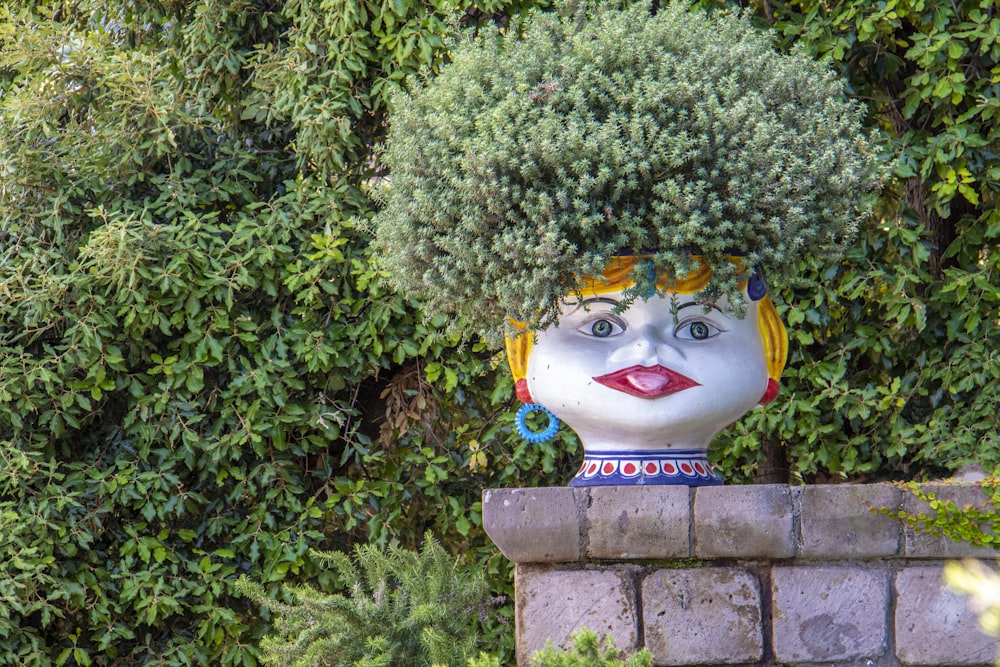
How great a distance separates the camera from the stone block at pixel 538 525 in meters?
2.64

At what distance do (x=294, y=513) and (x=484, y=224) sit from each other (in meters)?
1.97

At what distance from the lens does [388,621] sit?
10.1 ft

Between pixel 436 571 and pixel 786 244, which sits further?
pixel 436 571

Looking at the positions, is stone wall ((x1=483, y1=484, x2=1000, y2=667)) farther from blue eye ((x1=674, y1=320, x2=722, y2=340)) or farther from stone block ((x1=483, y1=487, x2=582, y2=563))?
blue eye ((x1=674, y1=320, x2=722, y2=340))

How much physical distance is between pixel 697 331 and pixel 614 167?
48 cm

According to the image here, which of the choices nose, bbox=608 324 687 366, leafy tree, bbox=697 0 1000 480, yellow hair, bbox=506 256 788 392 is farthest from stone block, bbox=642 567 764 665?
leafy tree, bbox=697 0 1000 480

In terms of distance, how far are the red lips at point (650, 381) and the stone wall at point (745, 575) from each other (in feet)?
0.75

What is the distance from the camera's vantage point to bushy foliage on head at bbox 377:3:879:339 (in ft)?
8.36

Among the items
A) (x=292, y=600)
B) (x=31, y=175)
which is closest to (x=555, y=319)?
(x=292, y=600)

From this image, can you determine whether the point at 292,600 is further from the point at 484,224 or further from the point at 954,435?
the point at 954,435

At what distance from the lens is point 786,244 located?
262 centimetres

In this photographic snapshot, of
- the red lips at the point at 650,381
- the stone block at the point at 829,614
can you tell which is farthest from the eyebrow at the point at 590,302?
the stone block at the point at 829,614

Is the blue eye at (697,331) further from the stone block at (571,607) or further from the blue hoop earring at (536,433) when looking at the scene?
the stone block at (571,607)

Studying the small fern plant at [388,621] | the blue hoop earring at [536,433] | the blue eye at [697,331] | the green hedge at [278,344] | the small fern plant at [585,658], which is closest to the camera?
the small fern plant at [585,658]
